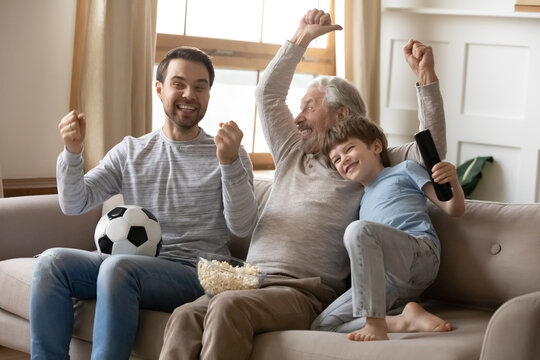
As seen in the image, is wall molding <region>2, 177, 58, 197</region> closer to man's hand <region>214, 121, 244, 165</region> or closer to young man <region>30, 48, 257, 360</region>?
young man <region>30, 48, 257, 360</region>

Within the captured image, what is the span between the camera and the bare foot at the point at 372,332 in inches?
75.2

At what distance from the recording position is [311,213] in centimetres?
237

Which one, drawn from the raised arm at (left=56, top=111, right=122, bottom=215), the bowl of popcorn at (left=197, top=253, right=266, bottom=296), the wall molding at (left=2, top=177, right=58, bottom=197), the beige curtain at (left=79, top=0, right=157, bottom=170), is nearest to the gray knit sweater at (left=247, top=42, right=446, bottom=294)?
the bowl of popcorn at (left=197, top=253, right=266, bottom=296)

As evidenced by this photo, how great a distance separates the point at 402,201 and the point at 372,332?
451mm

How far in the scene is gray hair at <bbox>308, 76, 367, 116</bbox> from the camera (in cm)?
254

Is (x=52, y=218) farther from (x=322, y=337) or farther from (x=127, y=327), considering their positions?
(x=322, y=337)

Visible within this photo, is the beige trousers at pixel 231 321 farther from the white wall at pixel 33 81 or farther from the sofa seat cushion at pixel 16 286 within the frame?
the white wall at pixel 33 81

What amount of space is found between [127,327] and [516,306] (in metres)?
1.01

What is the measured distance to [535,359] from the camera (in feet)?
5.49

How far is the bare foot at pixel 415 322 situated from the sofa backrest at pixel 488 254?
0.89 feet

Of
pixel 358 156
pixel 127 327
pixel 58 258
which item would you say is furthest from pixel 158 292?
pixel 358 156

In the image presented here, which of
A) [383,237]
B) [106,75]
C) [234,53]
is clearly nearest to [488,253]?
[383,237]

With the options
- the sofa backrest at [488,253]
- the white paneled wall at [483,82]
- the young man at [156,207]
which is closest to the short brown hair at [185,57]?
the young man at [156,207]

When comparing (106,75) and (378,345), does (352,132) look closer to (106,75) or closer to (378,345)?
(378,345)
